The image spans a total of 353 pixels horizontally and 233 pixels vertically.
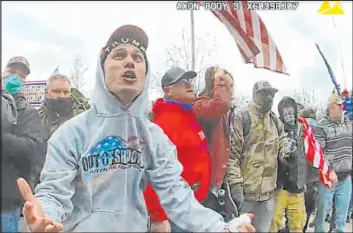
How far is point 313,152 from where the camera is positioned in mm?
2643

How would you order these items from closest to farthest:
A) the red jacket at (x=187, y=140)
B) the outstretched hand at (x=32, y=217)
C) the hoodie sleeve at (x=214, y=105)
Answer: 1. the outstretched hand at (x=32, y=217)
2. the red jacket at (x=187, y=140)
3. the hoodie sleeve at (x=214, y=105)

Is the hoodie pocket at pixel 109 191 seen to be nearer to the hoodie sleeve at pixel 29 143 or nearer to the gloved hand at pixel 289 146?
the hoodie sleeve at pixel 29 143

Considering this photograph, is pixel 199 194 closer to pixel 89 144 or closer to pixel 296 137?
pixel 89 144

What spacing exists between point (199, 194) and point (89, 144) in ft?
1.34

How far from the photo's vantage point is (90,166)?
156cm

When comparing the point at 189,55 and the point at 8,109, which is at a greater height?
the point at 189,55

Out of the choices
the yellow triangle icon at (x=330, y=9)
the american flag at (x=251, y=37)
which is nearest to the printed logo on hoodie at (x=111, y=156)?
the american flag at (x=251, y=37)

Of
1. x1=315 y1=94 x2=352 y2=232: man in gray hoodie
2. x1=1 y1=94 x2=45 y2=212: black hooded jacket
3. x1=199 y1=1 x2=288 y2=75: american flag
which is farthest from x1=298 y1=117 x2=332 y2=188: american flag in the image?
x1=1 y1=94 x2=45 y2=212: black hooded jacket

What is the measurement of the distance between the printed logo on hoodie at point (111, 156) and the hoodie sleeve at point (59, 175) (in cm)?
4

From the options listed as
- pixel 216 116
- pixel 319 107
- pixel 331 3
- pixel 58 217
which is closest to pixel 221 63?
pixel 216 116

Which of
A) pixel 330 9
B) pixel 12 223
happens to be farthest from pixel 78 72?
pixel 330 9

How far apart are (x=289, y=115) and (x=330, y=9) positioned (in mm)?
524

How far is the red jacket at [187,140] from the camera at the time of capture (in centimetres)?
177

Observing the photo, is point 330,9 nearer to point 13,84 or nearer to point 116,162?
point 116,162
